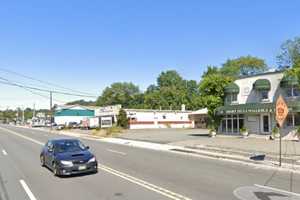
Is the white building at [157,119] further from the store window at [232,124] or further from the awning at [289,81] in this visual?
the awning at [289,81]

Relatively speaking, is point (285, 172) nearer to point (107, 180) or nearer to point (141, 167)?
point (141, 167)

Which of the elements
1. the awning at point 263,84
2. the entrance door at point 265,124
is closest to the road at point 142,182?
the entrance door at point 265,124

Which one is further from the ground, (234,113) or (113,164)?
(234,113)

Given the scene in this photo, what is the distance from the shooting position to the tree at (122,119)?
228 ft

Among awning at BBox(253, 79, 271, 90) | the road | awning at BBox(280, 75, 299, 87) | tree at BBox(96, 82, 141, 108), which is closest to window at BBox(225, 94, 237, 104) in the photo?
awning at BBox(253, 79, 271, 90)

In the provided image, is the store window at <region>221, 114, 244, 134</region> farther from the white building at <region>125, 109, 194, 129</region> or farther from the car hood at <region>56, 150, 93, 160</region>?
the white building at <region>125, 109, 194, 129</region>

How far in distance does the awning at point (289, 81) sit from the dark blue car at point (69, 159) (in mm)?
23039

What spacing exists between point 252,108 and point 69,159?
25.3 m

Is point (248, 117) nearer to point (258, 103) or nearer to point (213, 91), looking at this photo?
point (258, 103)

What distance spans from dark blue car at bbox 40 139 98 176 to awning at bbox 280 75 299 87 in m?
23.0

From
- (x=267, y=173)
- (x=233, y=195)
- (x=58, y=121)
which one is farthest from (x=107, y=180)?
(x=58, y=121)

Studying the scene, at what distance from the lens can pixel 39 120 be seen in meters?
148

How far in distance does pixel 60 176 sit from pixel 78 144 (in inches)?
88.2

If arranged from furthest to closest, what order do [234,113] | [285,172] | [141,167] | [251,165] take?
[234,113], [251,165], [141,167], [285,172]
